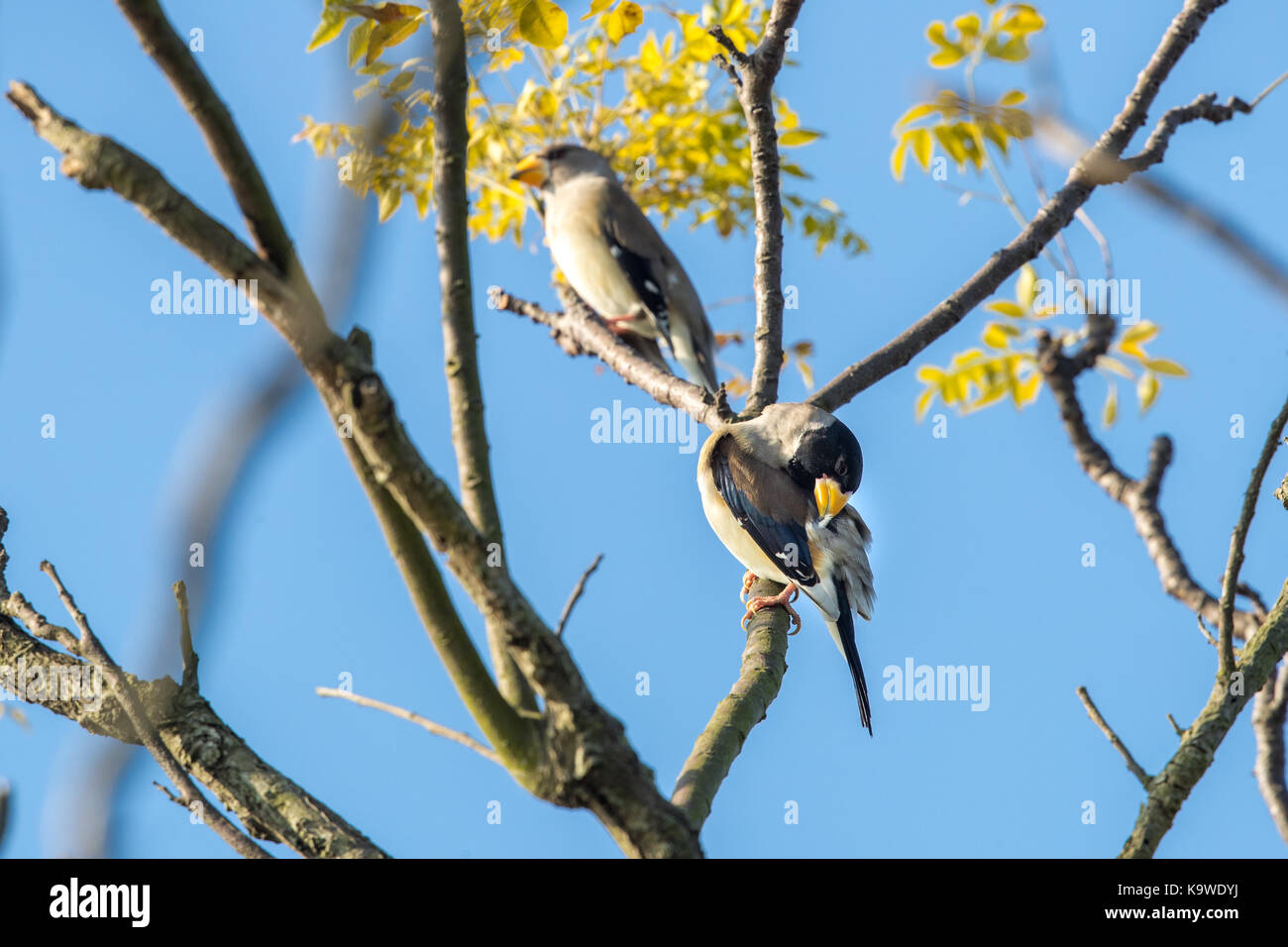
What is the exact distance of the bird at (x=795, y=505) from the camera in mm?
4691

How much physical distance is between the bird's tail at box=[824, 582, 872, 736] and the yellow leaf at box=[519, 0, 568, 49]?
9.36ft

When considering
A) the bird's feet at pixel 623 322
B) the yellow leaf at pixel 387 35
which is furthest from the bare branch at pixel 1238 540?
the bird's feet at pixel 623 322

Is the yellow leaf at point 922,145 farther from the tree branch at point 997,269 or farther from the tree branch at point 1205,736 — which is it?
the tree branch at point 1205,736

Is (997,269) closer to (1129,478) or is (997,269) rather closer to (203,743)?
(1129,478)

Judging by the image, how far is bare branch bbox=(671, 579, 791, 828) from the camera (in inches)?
88.7

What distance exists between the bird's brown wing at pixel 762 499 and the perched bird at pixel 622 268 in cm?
277

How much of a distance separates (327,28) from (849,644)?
3080 millimetres

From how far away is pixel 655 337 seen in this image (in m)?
8.09

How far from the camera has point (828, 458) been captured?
4789mm

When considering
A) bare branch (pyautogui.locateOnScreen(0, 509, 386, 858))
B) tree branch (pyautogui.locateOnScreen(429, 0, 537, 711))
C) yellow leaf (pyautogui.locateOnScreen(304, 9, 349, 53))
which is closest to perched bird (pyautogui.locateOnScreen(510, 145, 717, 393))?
yellow leaf (pyautogui.locateOnScreen(304, 9, 349, 53))

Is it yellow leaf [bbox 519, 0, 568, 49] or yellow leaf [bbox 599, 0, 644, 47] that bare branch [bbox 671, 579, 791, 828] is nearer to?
yellow leaf [bbox 519, 0, 568, 49]

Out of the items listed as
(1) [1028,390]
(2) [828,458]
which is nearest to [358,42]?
(2) [828,458]
